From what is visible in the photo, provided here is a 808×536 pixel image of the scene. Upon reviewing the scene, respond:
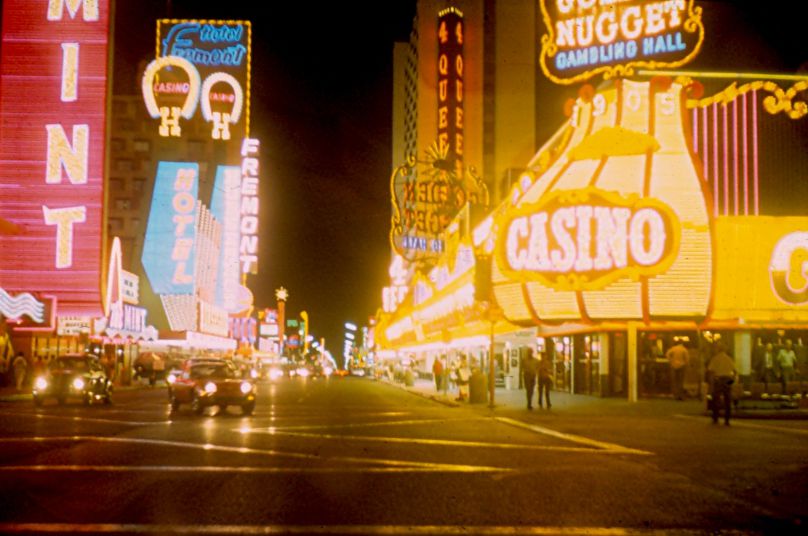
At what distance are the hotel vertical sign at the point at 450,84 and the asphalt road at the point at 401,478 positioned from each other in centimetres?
4839

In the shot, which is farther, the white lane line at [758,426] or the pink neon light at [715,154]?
the pink neon light at [715,154]

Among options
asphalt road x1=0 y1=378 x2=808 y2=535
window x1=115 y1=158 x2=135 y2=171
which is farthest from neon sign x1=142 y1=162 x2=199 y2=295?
asphalt road x1=0 y1=378 x2=808 y2=535

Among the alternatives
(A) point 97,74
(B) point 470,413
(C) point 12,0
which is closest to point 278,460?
(B) point 470,413

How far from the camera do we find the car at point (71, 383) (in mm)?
27250

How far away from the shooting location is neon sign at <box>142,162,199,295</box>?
68.1 meters

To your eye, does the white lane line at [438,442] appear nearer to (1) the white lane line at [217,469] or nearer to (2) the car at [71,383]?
(1) the white lane line at [217,469]

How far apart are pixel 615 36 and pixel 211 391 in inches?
699

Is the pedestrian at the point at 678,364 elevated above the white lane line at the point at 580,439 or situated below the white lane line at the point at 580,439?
above

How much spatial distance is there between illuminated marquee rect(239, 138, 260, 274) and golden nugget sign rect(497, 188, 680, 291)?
68.0 metres

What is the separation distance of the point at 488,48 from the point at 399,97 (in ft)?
181

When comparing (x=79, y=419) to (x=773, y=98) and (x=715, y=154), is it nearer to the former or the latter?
(x=715, y=154)

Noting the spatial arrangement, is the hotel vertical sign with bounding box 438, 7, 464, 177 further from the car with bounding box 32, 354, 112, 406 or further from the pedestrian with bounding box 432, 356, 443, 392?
the car with bounding box 32, 354, 112, 406

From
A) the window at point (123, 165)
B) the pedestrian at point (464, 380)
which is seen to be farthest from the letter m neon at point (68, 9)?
the window at point (123, 165)

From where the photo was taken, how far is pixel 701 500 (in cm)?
963
